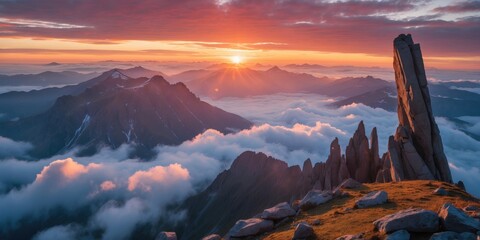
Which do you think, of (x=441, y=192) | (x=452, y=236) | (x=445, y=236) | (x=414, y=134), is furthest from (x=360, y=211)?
(x=414, y=134)

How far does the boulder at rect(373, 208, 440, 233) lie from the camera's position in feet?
84.6

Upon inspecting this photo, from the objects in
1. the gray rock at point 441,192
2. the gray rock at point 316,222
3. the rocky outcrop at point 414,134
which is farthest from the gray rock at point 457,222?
the rocky outcrop at point 414,134

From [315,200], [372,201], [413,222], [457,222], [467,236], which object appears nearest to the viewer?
[467,236]

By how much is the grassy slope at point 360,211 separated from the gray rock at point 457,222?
6.02ft

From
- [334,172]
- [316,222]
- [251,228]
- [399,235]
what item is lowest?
[334,172]

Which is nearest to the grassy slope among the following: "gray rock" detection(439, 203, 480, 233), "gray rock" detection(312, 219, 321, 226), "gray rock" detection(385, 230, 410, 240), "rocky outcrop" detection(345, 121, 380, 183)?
"gray rock" detection(312, 219, 321, 226)

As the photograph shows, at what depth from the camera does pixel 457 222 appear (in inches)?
986

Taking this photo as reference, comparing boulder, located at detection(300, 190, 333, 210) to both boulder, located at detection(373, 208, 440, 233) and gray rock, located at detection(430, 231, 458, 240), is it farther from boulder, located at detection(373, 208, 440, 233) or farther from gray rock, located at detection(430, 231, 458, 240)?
gray rock, located at detection(430, 231, 458, 240)

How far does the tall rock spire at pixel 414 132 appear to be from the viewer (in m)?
66.1

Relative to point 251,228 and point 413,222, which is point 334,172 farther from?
point 413,222

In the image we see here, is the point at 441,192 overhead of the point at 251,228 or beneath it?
overhead

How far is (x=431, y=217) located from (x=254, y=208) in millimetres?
166902

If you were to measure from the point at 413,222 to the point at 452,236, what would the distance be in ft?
8.93

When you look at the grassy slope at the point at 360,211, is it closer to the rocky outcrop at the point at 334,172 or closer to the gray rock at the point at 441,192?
the gray rock at the point at 441,192
